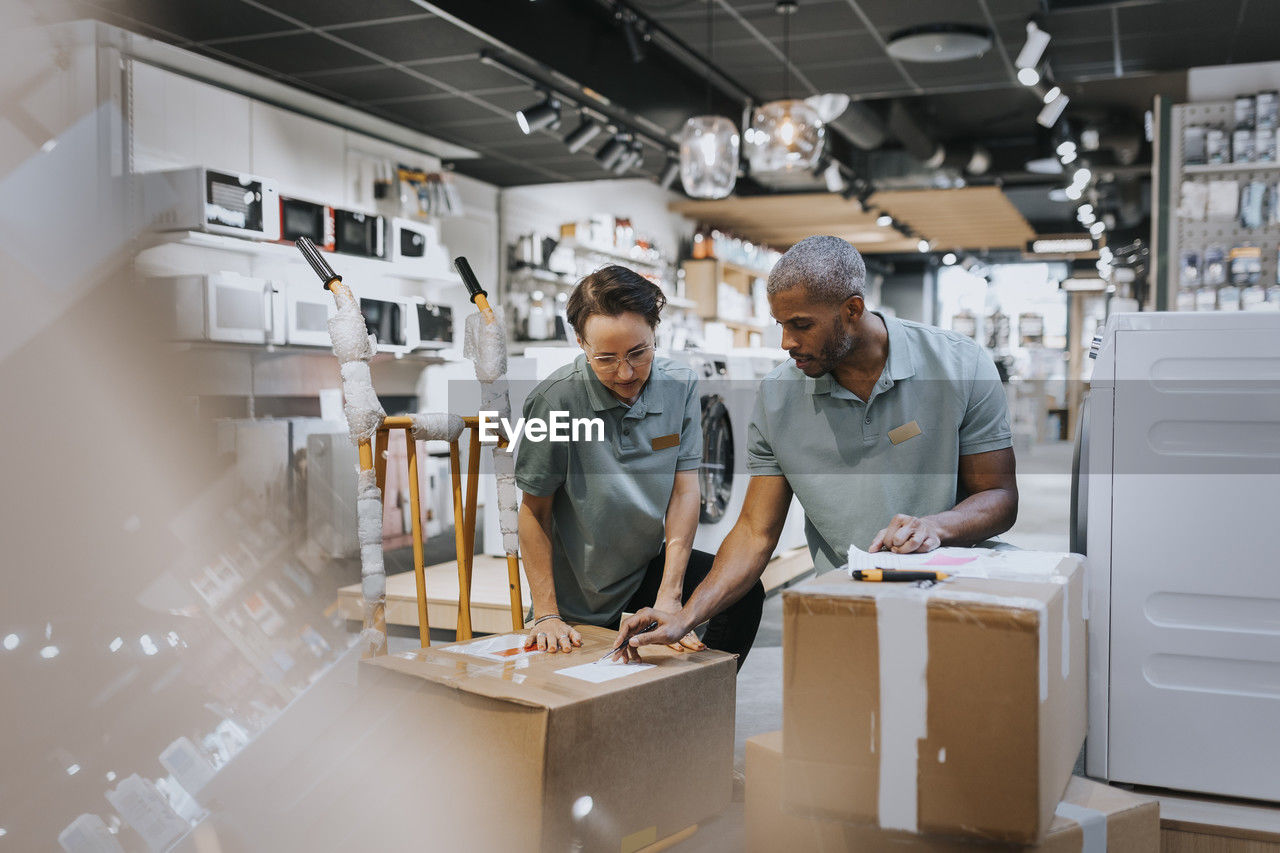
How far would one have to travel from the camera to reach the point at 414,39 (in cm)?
495

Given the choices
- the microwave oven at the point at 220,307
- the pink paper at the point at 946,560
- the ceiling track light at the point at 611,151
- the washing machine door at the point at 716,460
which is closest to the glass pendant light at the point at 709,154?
the ceiling track light at the point at 611,151

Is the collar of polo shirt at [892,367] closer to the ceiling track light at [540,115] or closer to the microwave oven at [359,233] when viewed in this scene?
the ceiling track light at [540,115]

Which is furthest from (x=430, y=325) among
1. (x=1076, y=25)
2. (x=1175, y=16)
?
(x=1175, y=16)

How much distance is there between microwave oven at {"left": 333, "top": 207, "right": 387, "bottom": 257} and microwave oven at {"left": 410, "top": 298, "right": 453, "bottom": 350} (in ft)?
1.21

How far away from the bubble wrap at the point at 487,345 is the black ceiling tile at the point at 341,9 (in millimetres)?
2616

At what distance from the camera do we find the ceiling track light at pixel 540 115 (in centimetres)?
550

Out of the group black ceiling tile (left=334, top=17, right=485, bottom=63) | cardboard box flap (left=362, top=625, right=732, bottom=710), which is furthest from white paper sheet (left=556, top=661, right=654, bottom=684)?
black ceiling tile (left=334, top=17, right=485, bottom=63)

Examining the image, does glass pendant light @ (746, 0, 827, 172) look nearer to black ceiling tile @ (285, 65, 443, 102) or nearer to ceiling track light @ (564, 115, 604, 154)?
ceiling track light @ (564, 115, 604, 154)

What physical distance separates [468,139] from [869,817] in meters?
6.28

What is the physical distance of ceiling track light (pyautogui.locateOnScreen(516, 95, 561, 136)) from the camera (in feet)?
18.0

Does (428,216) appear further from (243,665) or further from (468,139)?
(243,665)

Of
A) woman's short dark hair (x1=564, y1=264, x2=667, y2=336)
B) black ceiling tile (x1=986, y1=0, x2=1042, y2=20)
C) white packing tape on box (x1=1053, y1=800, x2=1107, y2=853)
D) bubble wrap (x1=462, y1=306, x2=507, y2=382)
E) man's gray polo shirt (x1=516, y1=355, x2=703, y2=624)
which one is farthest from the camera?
black ceiling tile (x1=986, y1=0, x2=1042, y2=20)

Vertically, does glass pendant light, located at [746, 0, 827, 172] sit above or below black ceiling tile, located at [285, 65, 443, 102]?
below

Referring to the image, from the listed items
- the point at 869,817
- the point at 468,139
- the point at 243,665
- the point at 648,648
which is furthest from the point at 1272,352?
the point at 468,139
